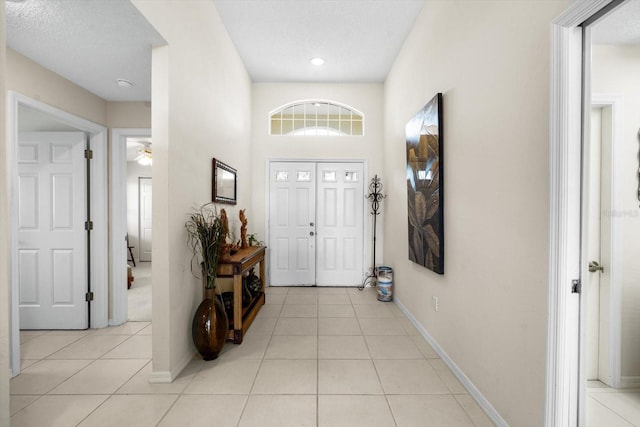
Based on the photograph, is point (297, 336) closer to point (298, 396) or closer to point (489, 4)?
point (298, 396)

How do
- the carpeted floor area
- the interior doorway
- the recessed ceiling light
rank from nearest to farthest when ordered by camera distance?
the interior doorway → the recessed ceiling light → the carpeted floor area

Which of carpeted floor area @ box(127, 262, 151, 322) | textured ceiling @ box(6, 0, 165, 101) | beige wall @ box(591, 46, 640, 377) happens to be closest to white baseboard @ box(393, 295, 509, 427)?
beige wall @ box(591, 46, 640, 377)

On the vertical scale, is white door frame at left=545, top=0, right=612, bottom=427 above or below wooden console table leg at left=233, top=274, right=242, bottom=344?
above

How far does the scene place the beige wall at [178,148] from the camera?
204 cm

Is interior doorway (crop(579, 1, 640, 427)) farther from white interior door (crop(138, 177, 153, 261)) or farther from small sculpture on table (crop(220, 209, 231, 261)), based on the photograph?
white interior door (crop(138, 177, 153, 261))

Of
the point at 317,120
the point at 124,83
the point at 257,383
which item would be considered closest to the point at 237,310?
the point at 257,383

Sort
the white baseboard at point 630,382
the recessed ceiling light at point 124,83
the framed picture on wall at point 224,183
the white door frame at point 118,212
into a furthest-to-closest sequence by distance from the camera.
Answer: the white door frame at point 118,212, the framed picture on wall at point 224,183, the recessed ceiling light at point 124,83, the white baseboard at point 630,382

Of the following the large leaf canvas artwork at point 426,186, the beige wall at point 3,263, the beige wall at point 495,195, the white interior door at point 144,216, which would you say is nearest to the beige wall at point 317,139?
the large leaf canvas artwork at point 426,186

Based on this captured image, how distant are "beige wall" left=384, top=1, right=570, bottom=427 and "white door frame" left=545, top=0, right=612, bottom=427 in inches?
1.8

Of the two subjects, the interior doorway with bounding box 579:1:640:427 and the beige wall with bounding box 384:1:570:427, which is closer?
the interior doorway with bounding box 579:1:640:427

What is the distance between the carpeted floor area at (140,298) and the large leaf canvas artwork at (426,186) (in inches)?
124

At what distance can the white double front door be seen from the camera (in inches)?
185

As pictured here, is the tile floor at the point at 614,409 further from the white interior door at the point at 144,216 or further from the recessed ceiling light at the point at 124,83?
the white interior door at the point at 144,216

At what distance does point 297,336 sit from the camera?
2846mm
